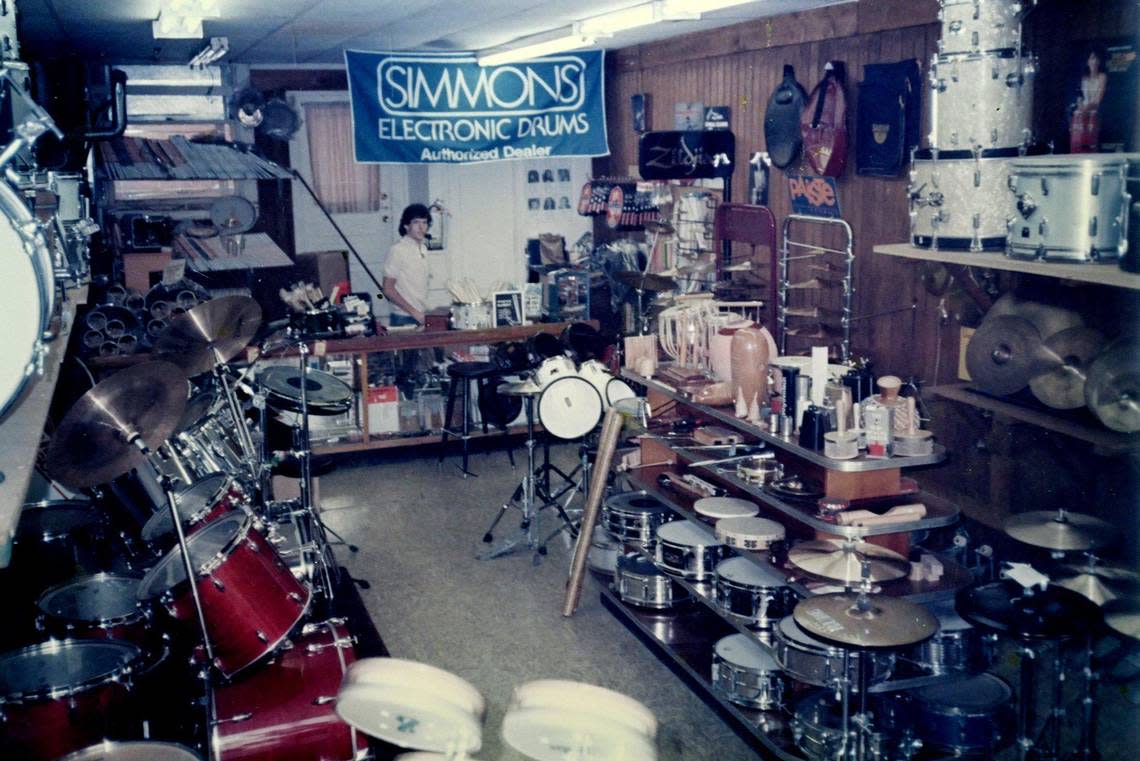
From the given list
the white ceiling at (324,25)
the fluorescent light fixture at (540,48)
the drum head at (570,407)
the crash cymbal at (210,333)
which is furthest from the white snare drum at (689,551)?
the fluorescent light fixture at (540,48)

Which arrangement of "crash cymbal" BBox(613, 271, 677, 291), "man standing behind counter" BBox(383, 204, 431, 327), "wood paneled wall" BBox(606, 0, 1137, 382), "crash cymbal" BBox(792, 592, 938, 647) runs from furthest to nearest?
"man standing behind counter" BBox(383, 204, 431, 327) → "crash cymbal" BBox(613, 271, 677, 291) → "wood paneled wall" BBox(606, 0, 1137, 382) → "crash cymbal" BBox(792, 592, 938, 647)

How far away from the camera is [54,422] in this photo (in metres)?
6.36

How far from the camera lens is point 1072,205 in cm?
382

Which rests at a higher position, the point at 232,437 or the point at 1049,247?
the point at 1049,247

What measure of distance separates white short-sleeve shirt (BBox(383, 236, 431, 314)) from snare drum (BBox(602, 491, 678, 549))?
154 inches

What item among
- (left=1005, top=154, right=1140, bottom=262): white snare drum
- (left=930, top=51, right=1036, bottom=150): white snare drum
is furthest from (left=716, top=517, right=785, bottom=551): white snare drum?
(left=930, top=51, right=1036, bottom=150): white snare drum

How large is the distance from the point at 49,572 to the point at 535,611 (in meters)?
2.42

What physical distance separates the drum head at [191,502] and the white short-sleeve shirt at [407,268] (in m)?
4.19

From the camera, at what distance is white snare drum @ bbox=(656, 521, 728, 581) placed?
16.6 feet

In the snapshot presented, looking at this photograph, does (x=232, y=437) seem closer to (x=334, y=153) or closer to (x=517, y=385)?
(x=517, y=385)

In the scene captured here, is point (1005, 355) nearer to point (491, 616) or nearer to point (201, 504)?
point (491, 616)

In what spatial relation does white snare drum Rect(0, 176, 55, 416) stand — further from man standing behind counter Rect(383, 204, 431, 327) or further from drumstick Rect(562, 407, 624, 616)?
man standing behind counter Rect(383, 204, 431, 327)

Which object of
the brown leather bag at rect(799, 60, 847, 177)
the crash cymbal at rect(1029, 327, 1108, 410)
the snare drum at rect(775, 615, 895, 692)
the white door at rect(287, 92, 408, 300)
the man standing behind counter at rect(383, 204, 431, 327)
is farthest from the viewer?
the white door at rect(287, 92, 408, 300)

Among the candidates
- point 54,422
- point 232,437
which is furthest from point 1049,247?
point 54,422
